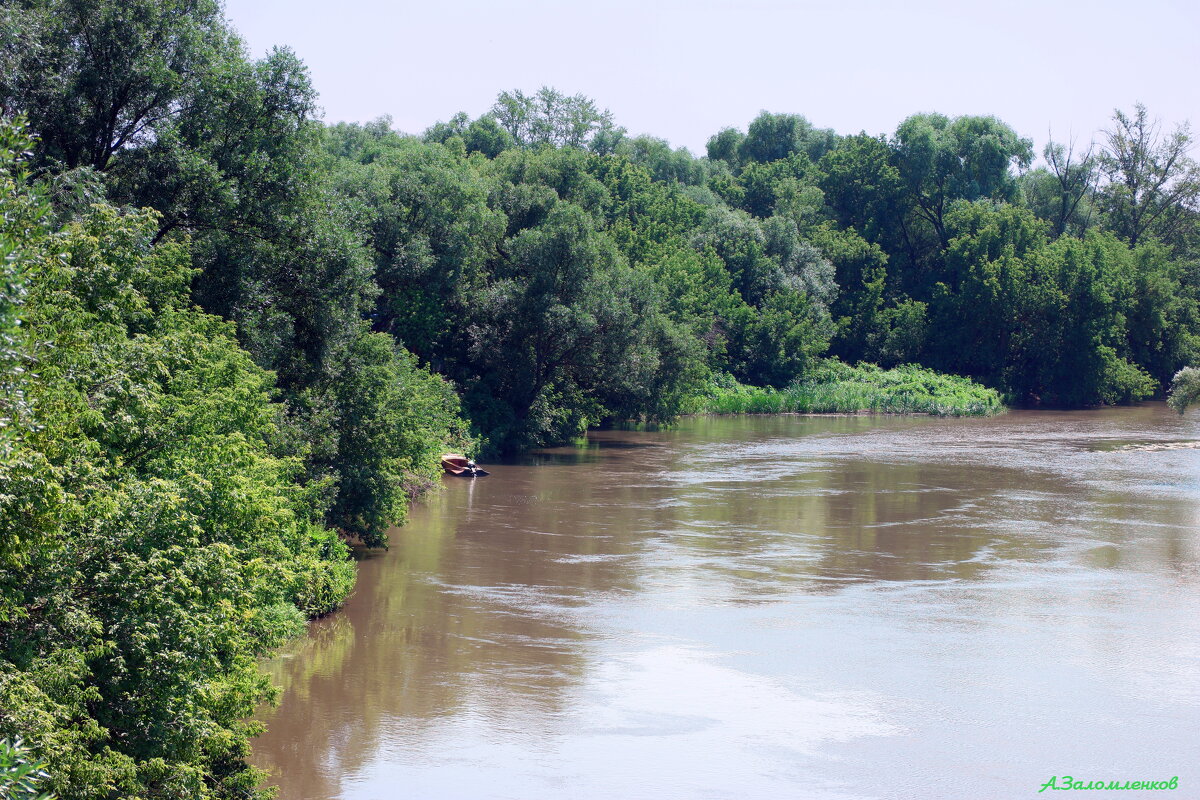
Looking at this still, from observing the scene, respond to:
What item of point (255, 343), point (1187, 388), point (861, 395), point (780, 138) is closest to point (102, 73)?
point (255, 343)

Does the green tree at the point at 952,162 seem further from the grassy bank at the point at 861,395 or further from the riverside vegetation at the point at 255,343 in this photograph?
the grassy bank at the point at 861,395

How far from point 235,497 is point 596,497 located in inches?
812

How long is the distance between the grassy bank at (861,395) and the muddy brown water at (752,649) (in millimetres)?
24625

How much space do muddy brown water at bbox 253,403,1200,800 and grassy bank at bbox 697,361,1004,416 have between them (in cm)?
2462

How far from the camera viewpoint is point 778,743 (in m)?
14.5

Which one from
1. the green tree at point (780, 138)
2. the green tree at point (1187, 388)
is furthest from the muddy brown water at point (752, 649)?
the green tree at point (780, 138)

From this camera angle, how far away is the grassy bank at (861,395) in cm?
5897

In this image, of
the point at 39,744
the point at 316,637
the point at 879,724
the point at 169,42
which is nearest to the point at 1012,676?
the point at 879,724

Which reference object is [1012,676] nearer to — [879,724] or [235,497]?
[879,724]

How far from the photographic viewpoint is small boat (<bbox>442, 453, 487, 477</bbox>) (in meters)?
35.1

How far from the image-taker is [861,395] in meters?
62.1
